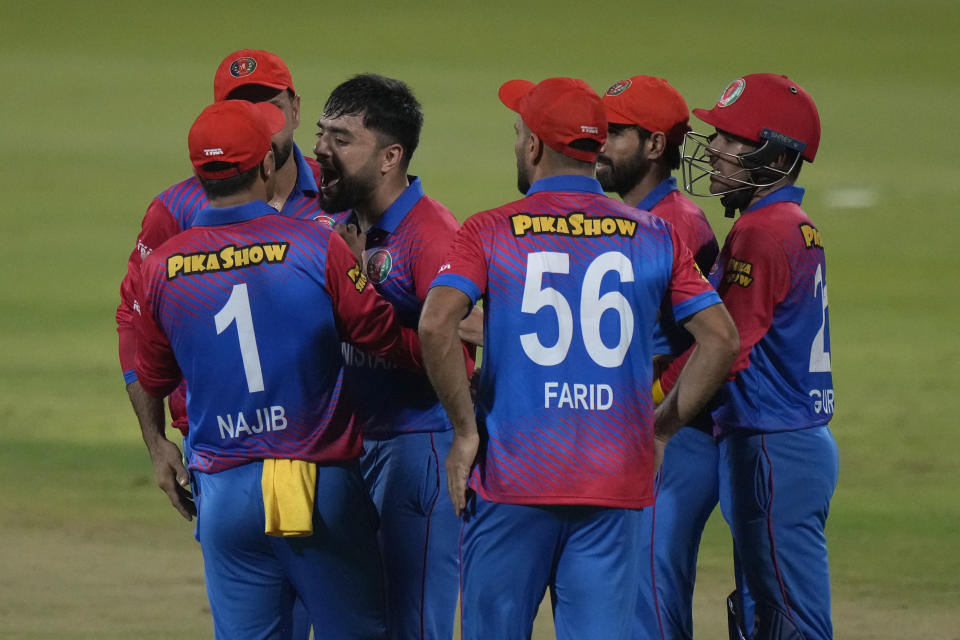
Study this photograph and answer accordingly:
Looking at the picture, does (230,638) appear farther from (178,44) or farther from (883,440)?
(178,44)

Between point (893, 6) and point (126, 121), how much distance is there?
34.5ft

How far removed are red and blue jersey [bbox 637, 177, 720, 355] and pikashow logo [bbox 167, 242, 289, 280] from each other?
3.68 feet

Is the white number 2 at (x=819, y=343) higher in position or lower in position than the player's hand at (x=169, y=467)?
higher

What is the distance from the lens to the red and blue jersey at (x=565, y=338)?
2873 millimetres

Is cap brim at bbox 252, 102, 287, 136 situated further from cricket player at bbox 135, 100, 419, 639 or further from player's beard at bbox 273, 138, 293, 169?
cricket player at bbox 135, 100, 419, 639

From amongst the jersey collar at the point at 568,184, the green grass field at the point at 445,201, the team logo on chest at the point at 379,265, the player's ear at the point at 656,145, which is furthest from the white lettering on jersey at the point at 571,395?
the green grass field at the point at 445,201

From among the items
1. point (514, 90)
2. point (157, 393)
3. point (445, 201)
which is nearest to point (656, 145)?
point (514, 90)

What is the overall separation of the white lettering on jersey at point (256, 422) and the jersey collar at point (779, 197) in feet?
4.45

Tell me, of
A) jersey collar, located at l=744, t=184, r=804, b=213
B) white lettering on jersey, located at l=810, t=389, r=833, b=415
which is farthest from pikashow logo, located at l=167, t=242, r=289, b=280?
white lettering on jersey, located at l=810, t=389, r=833, b=415

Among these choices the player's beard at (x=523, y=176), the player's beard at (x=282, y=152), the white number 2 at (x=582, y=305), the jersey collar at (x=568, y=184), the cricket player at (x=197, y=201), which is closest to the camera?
the white number 2 at (x=582, y=305)

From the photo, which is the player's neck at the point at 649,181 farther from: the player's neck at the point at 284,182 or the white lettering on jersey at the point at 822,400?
the player's neck at the point at 284,182

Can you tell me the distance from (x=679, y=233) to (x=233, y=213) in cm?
124

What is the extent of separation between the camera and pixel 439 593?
3496mm

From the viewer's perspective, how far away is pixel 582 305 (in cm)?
287
